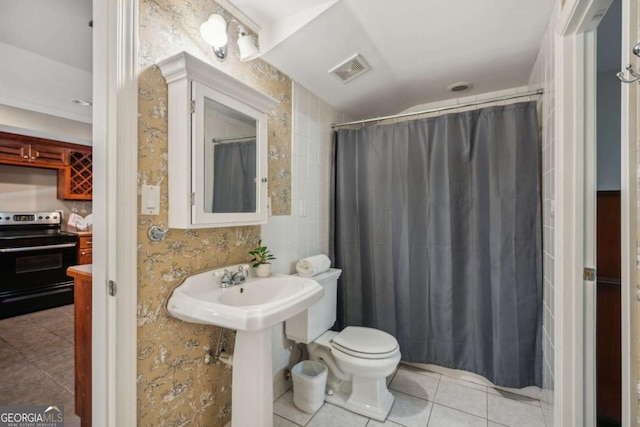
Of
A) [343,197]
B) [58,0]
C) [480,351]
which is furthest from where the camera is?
[343,197]

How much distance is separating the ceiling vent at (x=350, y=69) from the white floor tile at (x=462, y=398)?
7.10 feet

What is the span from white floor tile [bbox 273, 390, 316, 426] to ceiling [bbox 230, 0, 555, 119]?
208 centimetres

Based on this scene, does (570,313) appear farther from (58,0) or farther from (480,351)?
(58,0)

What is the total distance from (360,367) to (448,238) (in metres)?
1.01

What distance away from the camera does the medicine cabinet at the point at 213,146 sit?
1186 millimetres

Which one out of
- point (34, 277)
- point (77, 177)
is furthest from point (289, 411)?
point (77, 177)

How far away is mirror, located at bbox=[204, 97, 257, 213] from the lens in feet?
4.20

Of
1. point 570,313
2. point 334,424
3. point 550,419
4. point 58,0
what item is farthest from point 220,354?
point 58,0

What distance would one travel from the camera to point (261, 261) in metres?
1.63

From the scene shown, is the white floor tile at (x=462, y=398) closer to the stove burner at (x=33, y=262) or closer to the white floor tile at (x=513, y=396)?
the white floor tile at (x=513, y=396)

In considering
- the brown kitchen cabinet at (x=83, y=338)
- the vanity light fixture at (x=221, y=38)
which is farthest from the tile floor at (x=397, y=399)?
the vanity light fixture at (x=221, y=38)

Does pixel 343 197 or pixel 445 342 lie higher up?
pixel 343 197

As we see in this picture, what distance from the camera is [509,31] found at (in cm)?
154

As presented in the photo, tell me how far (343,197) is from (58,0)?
2.04 meters
